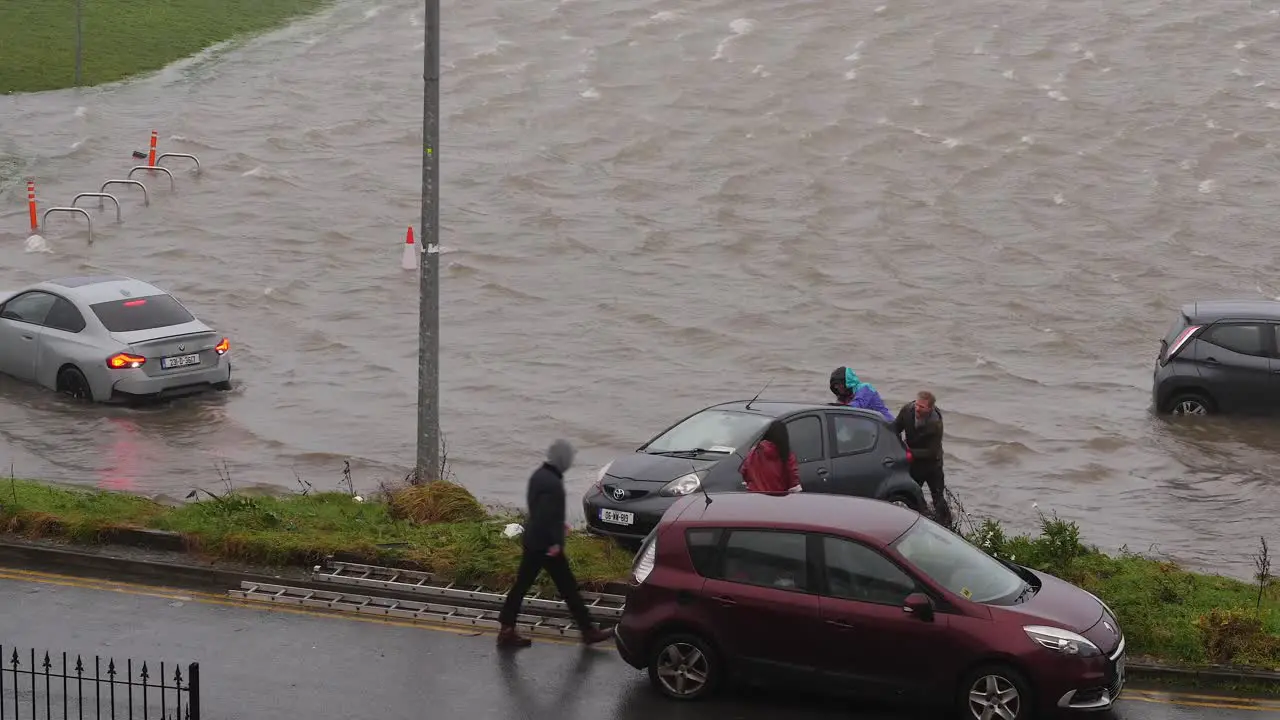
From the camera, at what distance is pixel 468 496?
1450 centimetres

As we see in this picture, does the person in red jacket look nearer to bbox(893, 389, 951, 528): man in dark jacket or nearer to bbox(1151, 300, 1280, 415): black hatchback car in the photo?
bbox(893, 389, 951, 528): man in dark jacket

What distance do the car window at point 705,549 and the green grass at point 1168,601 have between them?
2828 mm

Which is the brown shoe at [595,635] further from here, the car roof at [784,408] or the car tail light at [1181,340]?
the car tail light at [1181,340]

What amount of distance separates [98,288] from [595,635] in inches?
473

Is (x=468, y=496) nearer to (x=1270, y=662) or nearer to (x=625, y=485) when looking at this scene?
(x=625, y=485)

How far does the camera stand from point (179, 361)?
20.2m

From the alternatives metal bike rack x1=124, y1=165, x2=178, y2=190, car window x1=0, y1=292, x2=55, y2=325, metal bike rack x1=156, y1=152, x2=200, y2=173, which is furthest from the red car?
metal bike rack x1=156, y1=152, x2=200, y2=173

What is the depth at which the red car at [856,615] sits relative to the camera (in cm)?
973

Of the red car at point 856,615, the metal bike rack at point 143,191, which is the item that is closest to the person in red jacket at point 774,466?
the red car at point 856,615

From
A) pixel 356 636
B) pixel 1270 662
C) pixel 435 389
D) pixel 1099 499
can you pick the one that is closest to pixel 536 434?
pixel 435 389

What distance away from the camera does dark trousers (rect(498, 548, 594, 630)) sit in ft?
37.0

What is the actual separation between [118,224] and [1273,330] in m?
21.5

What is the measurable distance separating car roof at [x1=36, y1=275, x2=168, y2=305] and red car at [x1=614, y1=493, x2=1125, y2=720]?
12247 mm

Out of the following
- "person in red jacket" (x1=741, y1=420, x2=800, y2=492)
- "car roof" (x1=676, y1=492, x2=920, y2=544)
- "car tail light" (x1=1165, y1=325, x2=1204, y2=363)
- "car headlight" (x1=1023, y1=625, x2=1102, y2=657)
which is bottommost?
"car tail light" (x1=1165, y1=325, x2=1204, y2=363)
